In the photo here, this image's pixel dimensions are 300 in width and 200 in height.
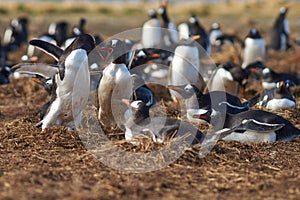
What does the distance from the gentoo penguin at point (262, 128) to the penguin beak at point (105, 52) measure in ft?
5.30

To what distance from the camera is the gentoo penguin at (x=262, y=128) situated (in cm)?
758

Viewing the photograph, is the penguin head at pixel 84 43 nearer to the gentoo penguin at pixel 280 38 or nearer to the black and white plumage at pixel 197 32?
the black and white plumage at pixel 197 32

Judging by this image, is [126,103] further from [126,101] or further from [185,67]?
[185,67]

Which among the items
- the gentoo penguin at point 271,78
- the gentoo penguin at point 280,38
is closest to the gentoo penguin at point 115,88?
the gentoo penguin at point 271,78

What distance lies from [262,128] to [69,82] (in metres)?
2.17

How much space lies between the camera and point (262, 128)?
24.8 ft

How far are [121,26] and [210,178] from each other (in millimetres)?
20980

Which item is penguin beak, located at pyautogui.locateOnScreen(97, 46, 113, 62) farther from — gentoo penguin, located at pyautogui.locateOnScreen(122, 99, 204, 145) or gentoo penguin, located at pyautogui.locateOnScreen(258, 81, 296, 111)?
gentoo penguin, located at pyautogui.locateOnScreen(258, 81, 296, 111)

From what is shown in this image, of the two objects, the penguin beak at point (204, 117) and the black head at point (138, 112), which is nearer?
the black head at point (138, 112)

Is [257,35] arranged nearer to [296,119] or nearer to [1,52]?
[1,52]

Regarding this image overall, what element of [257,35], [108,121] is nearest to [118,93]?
[108,121]

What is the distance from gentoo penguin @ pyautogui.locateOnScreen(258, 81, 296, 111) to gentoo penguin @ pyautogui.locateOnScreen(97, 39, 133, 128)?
7.82 feet

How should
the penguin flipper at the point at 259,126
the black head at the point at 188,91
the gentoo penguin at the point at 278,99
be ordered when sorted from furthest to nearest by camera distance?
the gentoo penguin at the point at 278,99
the black head at the point at 188,91
the penguin flipper at the point at 259,126

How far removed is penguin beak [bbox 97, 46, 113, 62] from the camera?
8.39 metres
